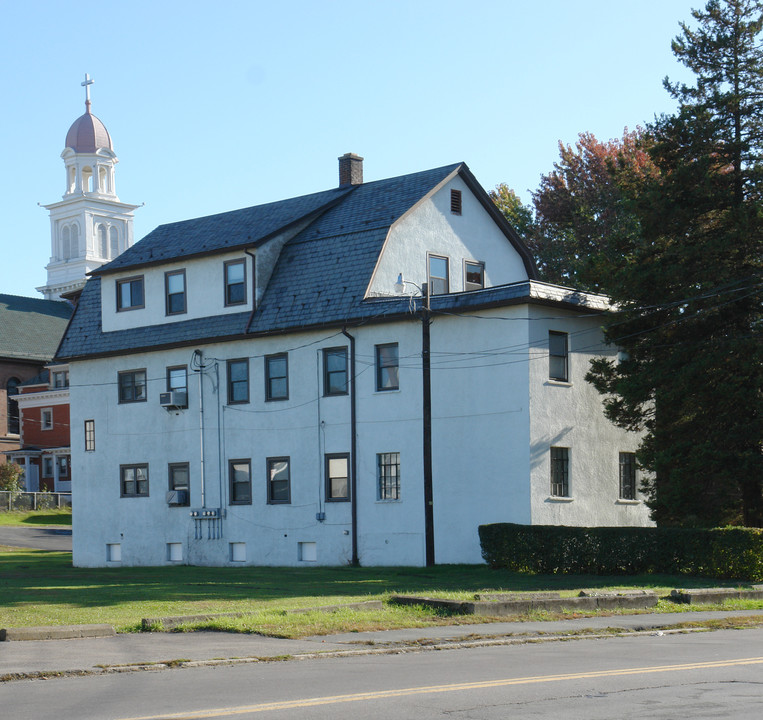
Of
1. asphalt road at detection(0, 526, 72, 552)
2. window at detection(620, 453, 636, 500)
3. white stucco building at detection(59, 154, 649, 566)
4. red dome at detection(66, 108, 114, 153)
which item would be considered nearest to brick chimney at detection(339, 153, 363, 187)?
white stucco building at detection(59, 154, 649, 566)

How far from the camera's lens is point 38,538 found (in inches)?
2144

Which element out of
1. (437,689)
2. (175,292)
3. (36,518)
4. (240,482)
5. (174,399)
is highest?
(175,292)

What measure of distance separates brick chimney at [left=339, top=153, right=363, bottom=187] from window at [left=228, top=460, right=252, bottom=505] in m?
11.1

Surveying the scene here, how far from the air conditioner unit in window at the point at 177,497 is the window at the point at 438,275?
35.5ft

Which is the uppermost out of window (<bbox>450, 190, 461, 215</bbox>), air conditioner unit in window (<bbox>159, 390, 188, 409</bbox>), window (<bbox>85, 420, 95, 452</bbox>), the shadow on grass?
window (<bbox>450, 190, 461, 215</bbox>)

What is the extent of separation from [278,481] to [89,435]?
9.28 m

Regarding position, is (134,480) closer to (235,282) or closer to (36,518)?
(235,282)

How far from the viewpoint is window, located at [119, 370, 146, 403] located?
41500 millimetres

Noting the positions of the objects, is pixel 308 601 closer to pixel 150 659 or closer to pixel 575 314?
pixel 150 659

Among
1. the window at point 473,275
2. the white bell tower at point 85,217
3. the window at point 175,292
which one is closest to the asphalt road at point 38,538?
the window at point 175,292

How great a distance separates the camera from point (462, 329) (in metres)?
33.5

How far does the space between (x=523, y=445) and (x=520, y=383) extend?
1.69 metres

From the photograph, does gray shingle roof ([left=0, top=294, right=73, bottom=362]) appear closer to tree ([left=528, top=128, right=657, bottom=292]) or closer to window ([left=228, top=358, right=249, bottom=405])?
tree ([left=528, top=128, right=657, bottom=292])

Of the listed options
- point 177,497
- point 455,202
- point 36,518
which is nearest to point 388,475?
point 177,497
